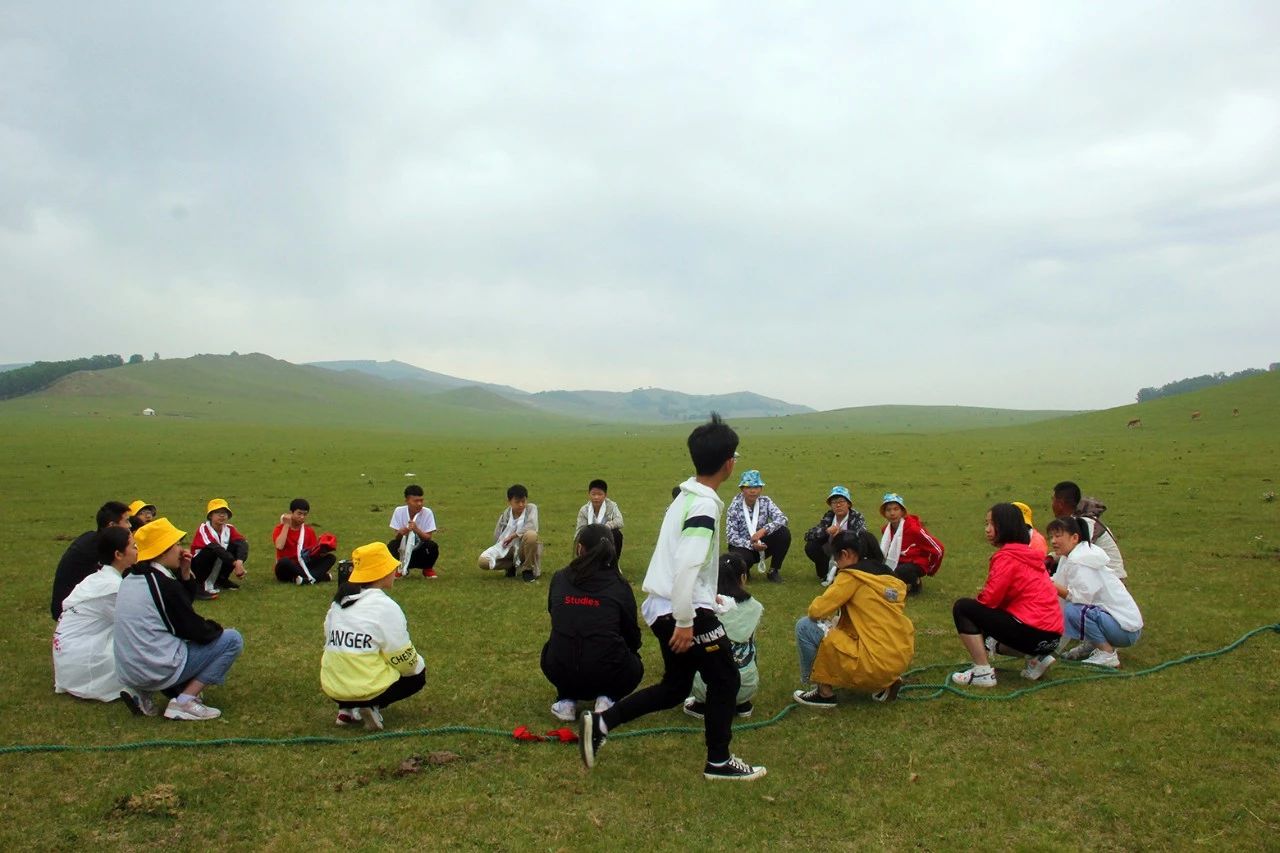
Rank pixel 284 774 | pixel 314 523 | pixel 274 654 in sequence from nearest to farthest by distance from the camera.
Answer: pixel 284 774 → pixel 274 654 → pixel 314 523

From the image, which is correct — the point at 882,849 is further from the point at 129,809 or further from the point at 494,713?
the point at 129,809

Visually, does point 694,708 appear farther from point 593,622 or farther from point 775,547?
point 775,547

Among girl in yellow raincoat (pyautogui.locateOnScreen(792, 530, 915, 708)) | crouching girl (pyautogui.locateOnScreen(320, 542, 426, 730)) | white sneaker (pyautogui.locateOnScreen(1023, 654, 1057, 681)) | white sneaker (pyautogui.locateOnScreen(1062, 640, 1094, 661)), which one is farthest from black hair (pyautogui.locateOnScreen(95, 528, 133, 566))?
white sneaker (pyautogui.locateOnScreen(1062, 640, 1094, 661))

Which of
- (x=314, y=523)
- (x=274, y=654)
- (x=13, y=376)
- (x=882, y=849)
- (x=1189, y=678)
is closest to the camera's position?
(x=882, y=849)

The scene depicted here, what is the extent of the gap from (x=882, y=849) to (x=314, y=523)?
16686mm

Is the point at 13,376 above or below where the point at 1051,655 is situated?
above

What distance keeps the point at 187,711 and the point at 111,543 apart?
145 centimetres

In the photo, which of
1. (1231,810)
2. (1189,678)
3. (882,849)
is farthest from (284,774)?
(1189,678)

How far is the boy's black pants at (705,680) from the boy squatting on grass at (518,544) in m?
6.74

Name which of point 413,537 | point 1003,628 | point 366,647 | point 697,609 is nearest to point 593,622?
point 697,609

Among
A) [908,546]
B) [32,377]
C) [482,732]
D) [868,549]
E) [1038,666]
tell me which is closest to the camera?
[482,732]

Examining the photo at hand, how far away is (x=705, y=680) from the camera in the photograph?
5242mm

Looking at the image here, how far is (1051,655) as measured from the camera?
706cm

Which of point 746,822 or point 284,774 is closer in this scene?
point 746,822
